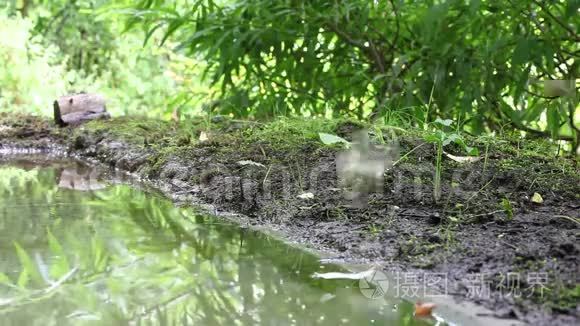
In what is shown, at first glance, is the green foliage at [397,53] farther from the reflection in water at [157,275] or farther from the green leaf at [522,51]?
the reflection in water at [157,275]

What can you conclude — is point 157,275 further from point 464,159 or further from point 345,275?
point 464,159

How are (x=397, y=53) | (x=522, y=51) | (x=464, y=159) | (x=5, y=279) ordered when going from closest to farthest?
1. (x=5, y=279)
2. (x=464, y=159)
3. (x=522, y=51)
4. (x=397, y=53)

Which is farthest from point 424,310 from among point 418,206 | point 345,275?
point 418,206

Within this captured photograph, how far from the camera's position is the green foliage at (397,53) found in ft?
9.82

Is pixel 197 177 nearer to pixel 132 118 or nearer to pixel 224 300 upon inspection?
pixel 224 300

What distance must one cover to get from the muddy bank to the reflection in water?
168mm

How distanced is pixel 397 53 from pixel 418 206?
5.93 feet

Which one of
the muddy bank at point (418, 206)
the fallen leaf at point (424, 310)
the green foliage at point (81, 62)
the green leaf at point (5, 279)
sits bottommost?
the fallen leaf at point (424, 310)

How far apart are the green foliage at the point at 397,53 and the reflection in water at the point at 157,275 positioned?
1311mm

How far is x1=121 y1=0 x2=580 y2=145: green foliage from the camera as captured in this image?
299 centimetres

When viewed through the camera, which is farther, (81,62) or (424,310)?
(81,62)

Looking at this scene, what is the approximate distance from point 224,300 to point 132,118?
10.6ft

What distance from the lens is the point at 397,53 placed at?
3754 millimetres

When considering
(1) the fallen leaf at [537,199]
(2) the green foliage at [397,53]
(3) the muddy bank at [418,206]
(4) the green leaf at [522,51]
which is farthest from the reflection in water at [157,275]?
(4) the green leaf at [522,51]
